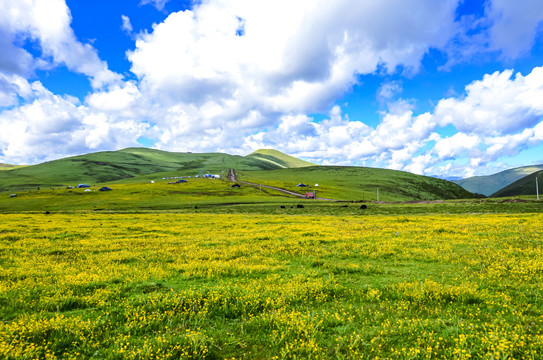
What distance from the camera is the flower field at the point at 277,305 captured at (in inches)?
275

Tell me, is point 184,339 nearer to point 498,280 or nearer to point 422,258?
point 498,280

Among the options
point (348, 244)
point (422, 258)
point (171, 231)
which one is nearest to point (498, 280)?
point (422, 258)

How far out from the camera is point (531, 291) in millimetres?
10500

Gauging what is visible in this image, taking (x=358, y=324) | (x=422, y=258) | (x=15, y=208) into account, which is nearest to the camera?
(x=358, y=324)

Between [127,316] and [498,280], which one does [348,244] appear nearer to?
[498,280]

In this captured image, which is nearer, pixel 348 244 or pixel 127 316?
pixel 127 316

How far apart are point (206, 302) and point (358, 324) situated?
5.23m

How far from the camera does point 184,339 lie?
23.7ft

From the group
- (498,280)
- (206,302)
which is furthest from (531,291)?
(206,302)

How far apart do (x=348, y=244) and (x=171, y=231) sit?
20.1m

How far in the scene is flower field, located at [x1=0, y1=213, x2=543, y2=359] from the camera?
22.9ft

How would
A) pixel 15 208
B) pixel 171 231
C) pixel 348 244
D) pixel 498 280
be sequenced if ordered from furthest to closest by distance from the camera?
pixel 15 208 → pixel 171 231 → pixel 348 244 → pixel 498 280

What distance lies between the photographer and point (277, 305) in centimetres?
953

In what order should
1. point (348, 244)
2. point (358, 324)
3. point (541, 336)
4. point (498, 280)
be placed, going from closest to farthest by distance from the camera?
1. point (541, 336)
2. point (358, 324)
3. point (498, 280)
4. point (348, 244)
